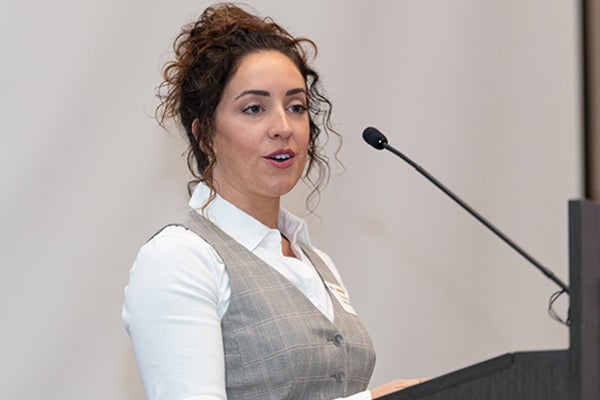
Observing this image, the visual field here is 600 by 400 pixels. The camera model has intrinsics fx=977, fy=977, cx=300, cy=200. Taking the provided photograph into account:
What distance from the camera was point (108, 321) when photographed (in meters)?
1.76

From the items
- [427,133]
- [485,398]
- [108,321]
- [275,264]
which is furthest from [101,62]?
[485,398]

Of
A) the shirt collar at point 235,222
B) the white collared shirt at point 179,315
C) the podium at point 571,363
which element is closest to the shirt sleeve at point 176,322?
the white collared shirt at point 179,315

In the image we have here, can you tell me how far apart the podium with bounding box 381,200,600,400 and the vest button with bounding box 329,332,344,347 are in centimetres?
47

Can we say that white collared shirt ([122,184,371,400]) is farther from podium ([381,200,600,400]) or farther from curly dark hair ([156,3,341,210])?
podium ([381,200,600,400])

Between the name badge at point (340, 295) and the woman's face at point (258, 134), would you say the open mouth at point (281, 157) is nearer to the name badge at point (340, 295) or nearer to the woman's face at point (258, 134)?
the woman's face at point (258, 134)

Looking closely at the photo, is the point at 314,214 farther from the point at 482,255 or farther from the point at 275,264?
the point at 275,264

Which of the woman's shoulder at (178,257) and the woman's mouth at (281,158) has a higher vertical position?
the woman's mouth at (281,158)

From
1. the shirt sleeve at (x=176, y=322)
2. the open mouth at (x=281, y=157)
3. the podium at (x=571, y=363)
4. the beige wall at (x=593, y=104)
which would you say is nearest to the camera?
the podium at (x=571, y=363)

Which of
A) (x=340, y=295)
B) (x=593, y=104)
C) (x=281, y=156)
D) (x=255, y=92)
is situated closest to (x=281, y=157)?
(x=281, y=156)

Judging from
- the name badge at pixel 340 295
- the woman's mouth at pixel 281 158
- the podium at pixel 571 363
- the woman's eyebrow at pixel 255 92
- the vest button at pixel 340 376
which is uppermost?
the woman's eyebrow at pixel 255 92

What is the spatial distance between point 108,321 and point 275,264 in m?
0.48

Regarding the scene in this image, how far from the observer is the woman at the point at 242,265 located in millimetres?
1231

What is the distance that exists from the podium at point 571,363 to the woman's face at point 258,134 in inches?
24.1

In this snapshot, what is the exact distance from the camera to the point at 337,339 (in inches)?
53.8
